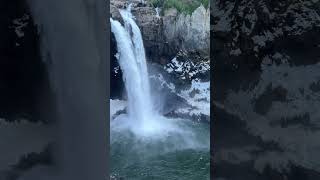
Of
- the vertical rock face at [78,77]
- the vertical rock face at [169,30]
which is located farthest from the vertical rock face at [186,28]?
the vertical rock face at [78,77]

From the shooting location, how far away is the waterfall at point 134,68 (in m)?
19.1

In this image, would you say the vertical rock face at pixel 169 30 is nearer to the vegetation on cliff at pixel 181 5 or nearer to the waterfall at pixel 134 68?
the vegetation on cliff at pixel 181 5

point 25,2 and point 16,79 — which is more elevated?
point 25,2

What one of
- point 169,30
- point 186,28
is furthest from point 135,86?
point 186,28

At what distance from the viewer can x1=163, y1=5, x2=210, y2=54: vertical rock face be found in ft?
66.1

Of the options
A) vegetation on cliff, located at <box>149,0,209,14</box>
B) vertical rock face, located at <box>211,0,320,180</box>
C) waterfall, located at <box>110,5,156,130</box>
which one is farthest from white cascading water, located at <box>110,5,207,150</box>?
vertical rock face, located at <box>211,0,320,180</box>

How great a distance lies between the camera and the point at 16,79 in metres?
1.20

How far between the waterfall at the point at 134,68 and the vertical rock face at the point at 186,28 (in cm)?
139

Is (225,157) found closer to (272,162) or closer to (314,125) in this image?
(272,162)

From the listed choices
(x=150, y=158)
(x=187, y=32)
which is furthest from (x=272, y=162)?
(x=187, y=32)

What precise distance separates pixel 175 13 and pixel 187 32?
3.19 ft

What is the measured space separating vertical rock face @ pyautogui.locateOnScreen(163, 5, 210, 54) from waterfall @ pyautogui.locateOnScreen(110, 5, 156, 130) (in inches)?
54.5

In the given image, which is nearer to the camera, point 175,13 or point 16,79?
point 16,79

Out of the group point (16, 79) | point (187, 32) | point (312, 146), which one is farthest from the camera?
point (187, 32)
